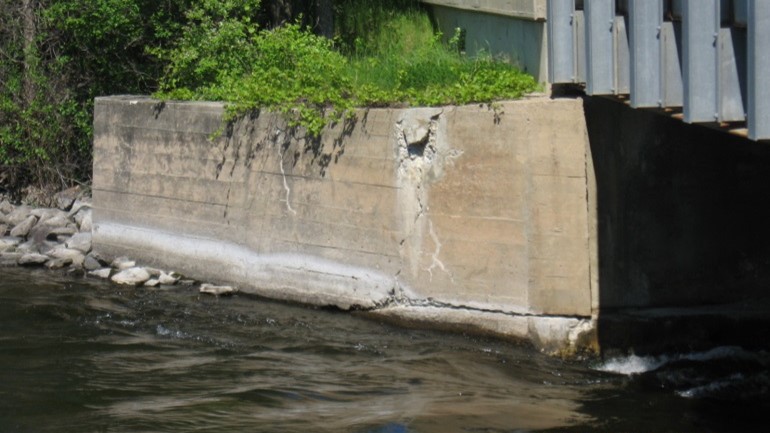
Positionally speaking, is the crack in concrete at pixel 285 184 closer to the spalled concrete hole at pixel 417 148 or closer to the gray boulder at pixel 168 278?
the spalled concrete hole at pixel 417 148

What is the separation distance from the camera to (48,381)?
9.70 meters

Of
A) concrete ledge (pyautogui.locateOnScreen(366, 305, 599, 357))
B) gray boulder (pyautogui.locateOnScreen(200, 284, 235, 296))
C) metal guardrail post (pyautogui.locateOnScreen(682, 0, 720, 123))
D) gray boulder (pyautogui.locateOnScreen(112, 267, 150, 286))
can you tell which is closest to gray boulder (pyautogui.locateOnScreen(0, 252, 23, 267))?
gray boulder (pyautogui.locateOnScreen(112, 267, 150, 286))

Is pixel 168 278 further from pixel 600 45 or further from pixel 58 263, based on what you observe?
pixel 600 45

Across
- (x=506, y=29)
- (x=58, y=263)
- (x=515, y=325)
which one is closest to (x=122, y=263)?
(x=58, y=263)

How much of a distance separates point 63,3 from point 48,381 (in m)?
7.68

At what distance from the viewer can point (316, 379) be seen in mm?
9797

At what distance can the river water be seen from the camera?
8.64 metres

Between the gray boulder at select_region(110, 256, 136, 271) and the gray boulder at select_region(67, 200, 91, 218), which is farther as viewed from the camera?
the gray boulder at select_region(67, 200, 91, 218)

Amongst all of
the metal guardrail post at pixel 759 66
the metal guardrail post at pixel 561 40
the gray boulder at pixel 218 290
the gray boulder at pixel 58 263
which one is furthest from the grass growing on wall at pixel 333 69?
the metal guardrail post at pixel 759 66

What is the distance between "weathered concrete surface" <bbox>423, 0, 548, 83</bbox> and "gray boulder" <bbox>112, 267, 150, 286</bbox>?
15.6 feet

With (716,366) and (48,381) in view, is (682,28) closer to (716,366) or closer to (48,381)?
(716,366)

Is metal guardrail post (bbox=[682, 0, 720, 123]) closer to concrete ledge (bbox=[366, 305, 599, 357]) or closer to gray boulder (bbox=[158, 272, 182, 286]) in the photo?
concrete ledge (bbox=[366, 305, 599, 357])

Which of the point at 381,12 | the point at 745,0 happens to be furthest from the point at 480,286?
the point at 381,12

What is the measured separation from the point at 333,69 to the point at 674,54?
18.2ft
